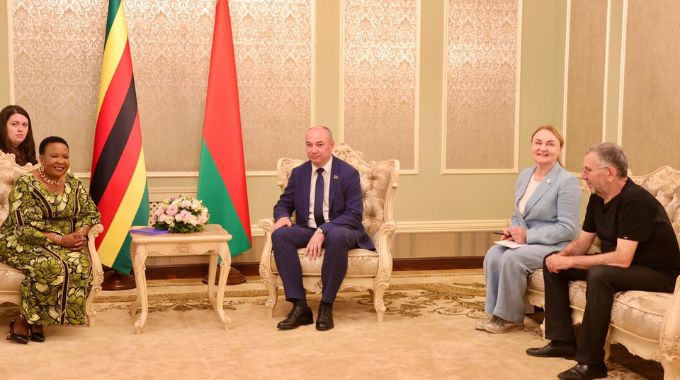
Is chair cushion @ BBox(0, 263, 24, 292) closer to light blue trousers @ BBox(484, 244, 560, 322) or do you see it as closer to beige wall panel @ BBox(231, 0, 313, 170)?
beige wall panel @ BBox(231, 0, 313, 170)

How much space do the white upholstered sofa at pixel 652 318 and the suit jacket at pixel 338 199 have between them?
1.55 m

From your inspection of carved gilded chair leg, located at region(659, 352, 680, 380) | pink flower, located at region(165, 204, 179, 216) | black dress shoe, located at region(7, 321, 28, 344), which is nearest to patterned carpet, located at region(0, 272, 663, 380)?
black dress shoe, located at region(7, 321, 28, 344)

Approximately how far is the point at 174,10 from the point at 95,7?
63 cm

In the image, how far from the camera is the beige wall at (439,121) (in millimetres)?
7012

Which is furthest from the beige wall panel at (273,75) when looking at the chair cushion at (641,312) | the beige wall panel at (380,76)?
the chair cushion at (641,312)

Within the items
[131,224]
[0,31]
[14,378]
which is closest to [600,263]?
[14,378]

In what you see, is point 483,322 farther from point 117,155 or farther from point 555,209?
point 117,155

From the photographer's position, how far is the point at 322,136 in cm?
543

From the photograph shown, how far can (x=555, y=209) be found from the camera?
198 inches

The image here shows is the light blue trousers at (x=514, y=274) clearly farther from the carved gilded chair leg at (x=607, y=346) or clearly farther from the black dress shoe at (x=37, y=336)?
the black dress shoe at (x=37, y=336)

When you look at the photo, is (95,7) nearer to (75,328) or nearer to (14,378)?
(75,328)

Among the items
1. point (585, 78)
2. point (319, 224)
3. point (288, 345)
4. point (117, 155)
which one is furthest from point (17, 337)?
→ point (585, 78)

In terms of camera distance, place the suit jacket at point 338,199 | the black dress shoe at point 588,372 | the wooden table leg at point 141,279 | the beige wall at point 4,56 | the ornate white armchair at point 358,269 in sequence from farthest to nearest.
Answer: the beige wall at point 4,56
the suit jacket at point 338,199
the ornate white armchair at point 358,269
the wooden table leg at point 141,279
the black dress shoe at point 588,372

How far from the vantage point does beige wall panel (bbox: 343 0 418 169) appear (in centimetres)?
707
